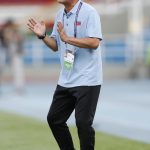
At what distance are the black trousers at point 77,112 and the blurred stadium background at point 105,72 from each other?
4389mm

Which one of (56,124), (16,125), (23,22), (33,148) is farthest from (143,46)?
(56,124)

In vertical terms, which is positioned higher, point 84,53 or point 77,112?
point 84,53

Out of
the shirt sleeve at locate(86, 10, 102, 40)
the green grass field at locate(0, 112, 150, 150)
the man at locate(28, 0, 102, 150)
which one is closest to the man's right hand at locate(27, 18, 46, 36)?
the man at locate(28, 0, 102, 150)

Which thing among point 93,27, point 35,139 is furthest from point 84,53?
point 35,139

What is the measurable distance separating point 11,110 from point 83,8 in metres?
8.76

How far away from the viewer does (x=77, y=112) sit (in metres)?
8.51

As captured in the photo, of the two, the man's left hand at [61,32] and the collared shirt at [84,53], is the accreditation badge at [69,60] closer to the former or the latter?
the collared shirt at [84,53]

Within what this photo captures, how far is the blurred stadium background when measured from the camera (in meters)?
16.2

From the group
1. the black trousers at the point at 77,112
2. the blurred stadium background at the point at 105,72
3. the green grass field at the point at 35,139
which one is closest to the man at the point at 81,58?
the black trousers at the point at 77,112

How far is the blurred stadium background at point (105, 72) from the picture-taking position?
1619cm

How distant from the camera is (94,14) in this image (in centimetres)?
842

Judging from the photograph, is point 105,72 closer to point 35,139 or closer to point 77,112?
point 35,139

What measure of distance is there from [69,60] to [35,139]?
3.78m

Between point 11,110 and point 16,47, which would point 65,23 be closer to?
point 11,110
